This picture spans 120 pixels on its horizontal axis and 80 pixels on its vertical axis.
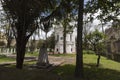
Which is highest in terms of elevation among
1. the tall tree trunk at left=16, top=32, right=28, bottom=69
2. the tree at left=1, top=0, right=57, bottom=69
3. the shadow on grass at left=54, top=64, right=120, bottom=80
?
the tree at left=1, top=0, right=57, bottom=69

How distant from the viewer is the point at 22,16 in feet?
45.3

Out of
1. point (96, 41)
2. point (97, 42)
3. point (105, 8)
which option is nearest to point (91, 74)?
point (105, 8)

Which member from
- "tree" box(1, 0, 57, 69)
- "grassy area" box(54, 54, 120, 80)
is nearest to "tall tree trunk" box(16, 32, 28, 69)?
"tree" box(1, 0, 57, 69)

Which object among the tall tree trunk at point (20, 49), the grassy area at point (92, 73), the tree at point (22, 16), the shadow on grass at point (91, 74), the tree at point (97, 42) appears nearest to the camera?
the tree at point (22, 16)

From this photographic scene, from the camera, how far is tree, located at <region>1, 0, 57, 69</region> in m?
13.3

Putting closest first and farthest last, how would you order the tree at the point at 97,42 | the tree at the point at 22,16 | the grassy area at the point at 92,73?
the tree at the point at 22,16, the grassy area at the point at 92,73, the tree at the point at 97,42

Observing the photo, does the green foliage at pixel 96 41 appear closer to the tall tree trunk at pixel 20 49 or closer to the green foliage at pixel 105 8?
the green foliage at pixel 105 8

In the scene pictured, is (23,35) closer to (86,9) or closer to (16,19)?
(16,19)

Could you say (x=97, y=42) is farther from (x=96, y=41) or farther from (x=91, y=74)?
(x=91, y=74)

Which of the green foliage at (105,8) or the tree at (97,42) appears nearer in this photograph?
the green foliage at (105,8)

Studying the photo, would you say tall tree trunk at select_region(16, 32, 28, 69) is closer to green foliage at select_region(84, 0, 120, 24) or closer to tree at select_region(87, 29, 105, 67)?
green foliage at select_region(84, 0, 120, 24)

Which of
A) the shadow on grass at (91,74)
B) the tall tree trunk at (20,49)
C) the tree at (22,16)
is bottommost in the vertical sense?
the shadow on grass at (91,74)

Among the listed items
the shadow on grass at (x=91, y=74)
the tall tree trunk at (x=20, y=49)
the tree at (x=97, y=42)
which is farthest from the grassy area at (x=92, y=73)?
the tree at (x=97, y=42)

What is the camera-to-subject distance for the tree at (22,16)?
13.3 metres
